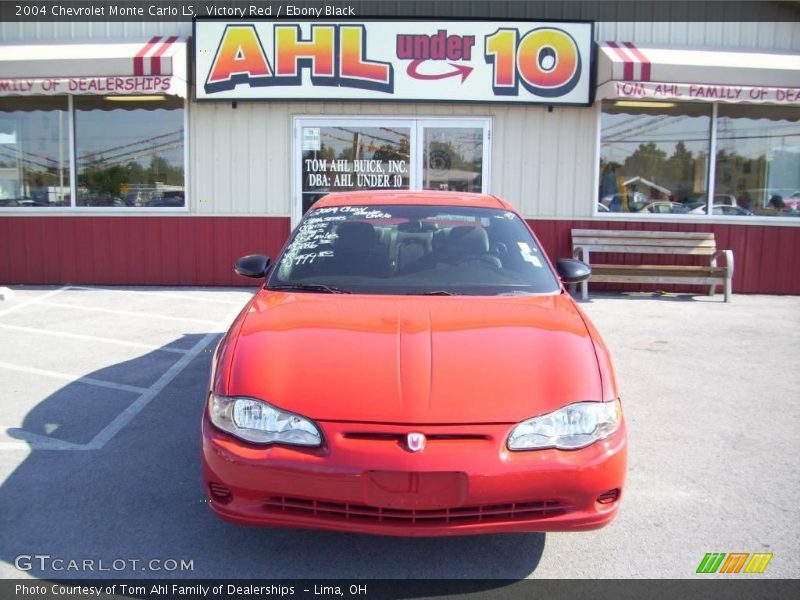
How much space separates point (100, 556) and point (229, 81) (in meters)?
8.30

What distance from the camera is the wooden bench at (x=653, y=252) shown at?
32.0 ft

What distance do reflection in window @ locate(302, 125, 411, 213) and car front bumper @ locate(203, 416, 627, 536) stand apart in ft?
26.0

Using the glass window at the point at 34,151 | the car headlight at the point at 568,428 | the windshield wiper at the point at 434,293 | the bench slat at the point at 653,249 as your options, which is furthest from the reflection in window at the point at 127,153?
the car headlight at the point at 568,428

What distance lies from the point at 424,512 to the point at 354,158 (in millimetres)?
8277

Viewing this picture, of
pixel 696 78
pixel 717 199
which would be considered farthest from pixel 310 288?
pixel 717 199

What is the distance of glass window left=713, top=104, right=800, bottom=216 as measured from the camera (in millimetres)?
10469

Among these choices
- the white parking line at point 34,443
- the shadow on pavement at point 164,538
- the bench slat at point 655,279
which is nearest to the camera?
the shadow on pavement at point 164,538

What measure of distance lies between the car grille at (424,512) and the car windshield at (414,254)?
1.35m

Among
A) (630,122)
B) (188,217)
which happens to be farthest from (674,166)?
(188,217)

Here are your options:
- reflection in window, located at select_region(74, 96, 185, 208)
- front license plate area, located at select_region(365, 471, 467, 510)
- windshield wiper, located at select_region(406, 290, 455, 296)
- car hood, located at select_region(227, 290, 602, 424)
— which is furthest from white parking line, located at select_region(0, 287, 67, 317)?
front license plate area, located at select_region(365, 471, 467, 510)

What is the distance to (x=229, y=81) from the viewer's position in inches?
388

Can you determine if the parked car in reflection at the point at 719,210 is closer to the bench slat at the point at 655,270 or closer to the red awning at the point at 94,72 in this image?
the bench slat at the point at 655,270

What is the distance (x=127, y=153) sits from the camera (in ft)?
34.0

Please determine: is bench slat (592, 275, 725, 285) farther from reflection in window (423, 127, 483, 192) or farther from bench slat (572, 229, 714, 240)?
reflection in window (423, 127, 483, 192)
